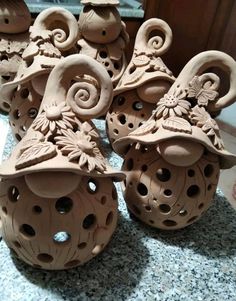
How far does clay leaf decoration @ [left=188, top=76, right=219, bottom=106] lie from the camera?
0.71 metres

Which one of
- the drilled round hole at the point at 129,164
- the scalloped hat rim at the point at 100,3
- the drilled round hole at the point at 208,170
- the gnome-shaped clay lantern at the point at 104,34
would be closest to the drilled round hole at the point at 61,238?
the drilled round hole at the point at 129,164

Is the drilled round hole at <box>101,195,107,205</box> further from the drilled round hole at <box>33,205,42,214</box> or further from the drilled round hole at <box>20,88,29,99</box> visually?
the drilled round hole at <box>20,88,29,99</box>

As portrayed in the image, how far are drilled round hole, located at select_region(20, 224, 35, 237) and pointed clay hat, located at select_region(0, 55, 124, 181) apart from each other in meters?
0.12

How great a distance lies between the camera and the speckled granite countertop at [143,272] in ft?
2.18

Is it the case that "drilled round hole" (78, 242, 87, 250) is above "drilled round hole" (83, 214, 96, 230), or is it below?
below

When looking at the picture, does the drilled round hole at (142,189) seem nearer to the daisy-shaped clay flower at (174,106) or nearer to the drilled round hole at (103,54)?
the daisy-shaped clay flower at (174,106)

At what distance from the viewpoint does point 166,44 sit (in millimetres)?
958

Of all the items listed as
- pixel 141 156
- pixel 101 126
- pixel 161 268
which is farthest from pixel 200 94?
pixel 101 126

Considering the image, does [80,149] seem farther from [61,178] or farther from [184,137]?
[184,137]

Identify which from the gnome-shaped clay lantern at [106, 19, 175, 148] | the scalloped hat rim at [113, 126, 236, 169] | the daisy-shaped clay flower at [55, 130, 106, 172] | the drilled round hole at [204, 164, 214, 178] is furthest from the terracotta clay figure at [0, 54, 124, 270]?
the gnome-shaped clay lantern at [106, 19, 175, 148]

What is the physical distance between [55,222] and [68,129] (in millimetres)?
171

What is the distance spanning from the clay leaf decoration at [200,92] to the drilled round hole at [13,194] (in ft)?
1.35

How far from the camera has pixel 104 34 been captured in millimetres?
1068

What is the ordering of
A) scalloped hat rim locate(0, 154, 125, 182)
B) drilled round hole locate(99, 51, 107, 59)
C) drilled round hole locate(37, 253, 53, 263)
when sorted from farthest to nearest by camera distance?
drilled round hole locate(99, 51, 107, 59) < drilled round hole locate(37, 253, 53, 263) < scalloped hat rim locate(0, 154, 125, 182)
